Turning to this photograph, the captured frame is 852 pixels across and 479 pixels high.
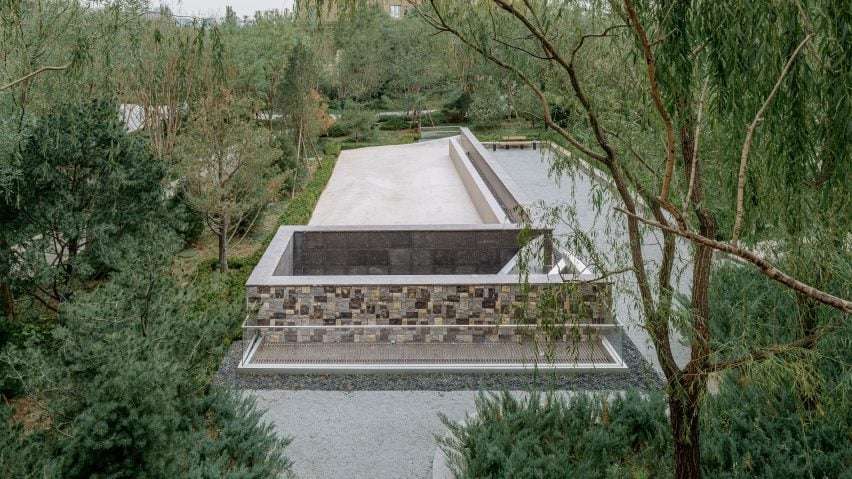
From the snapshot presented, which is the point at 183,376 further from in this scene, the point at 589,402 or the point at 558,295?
the point at 589,402

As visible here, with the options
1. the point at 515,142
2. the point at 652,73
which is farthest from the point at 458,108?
the point at 652,73

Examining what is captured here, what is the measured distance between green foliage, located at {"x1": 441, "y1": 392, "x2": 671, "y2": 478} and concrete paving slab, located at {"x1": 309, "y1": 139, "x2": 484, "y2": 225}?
10.6m

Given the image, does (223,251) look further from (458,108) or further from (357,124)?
(458,108)

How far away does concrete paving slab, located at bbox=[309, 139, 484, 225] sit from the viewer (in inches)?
739

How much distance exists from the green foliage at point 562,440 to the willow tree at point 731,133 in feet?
3.14

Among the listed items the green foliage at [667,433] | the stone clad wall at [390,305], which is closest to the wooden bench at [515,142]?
the stone clad wall at [390,305]

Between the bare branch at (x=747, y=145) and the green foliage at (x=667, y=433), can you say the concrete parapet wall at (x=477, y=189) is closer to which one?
the green foliage at (x=667, y=433)

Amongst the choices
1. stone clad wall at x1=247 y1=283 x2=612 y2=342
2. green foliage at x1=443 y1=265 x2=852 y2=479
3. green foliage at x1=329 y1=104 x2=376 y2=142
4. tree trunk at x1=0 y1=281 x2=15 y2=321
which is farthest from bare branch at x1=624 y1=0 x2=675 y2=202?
green foliage at x1=329 y1=104 x2=376 y2=142

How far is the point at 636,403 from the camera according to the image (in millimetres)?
7168

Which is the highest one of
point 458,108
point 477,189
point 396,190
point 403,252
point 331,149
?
point 458,108

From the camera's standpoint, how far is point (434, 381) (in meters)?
9.18

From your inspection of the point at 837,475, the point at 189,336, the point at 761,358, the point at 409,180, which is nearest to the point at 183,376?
the point at 189,336

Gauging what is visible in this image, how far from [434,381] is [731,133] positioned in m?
5.16

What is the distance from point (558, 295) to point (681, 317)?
86 centimetres
